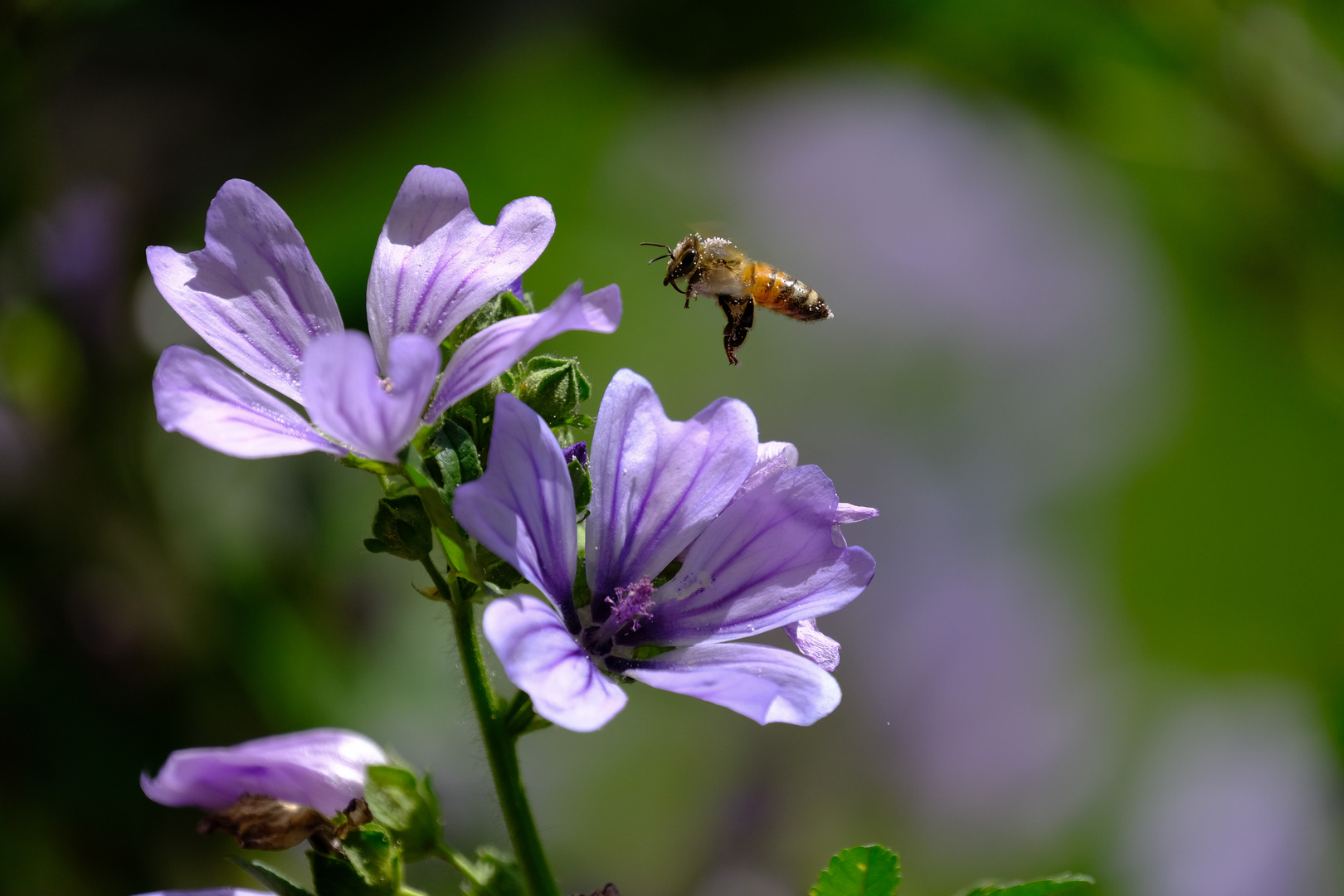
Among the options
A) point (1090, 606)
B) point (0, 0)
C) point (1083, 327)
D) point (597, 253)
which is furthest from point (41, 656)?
point (1083, 327)

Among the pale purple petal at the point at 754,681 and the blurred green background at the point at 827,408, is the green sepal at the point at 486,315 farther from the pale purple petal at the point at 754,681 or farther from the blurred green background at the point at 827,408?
the blurred green background at the point at 827,408

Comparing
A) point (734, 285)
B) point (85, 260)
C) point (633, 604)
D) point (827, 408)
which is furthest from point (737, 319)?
point (827, 408)

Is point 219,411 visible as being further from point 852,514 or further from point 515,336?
point 852,514

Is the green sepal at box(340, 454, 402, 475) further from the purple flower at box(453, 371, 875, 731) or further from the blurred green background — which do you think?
the blurred green background

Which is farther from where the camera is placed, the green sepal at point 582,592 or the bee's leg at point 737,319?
the bee's leg at point 737,319

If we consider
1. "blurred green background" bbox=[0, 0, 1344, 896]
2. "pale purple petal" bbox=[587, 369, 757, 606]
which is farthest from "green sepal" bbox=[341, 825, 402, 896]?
"blurred green background" bbox=[0, 0, 1344, 896]

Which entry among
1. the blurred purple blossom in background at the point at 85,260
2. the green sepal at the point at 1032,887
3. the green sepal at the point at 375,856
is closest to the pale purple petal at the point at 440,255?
the green sepal at the point at 375,856

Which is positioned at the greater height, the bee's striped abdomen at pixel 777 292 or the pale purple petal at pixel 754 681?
the bee's striped abdomen at pixel 777 292

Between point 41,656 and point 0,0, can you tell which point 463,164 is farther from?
point 41,656
